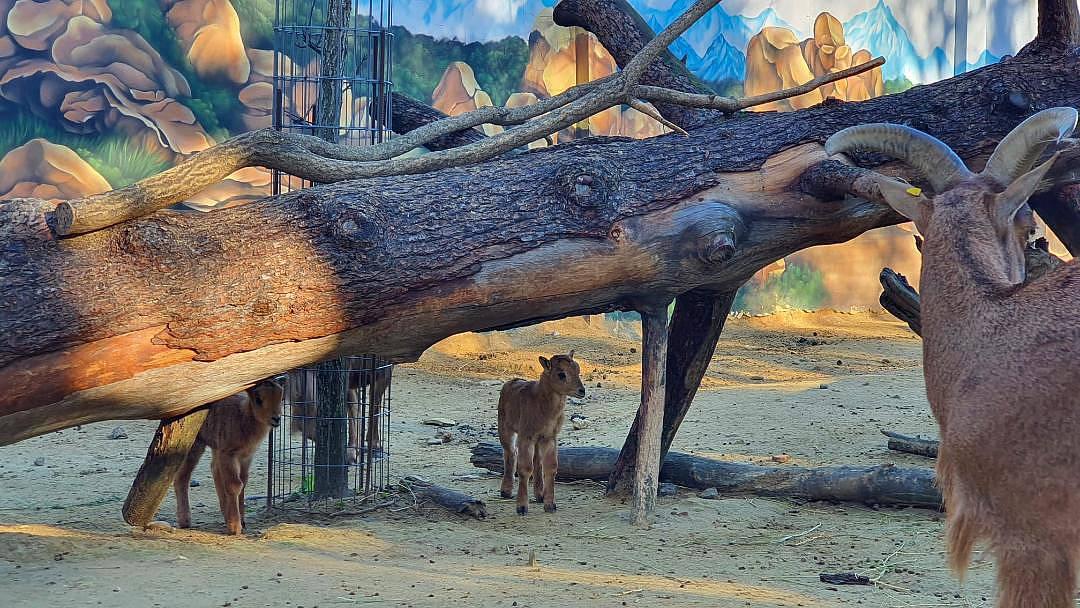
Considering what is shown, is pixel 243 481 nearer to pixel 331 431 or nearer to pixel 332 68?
pixel 331 431

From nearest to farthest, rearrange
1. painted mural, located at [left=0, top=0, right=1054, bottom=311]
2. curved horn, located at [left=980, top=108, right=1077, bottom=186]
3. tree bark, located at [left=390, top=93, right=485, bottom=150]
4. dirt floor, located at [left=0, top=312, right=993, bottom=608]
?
curved horn, located at [left=980, top=108, right=1077, bottom=186]
dirt floor, located at [left=0, top=312, right=993, bottom=608]
tree bark, located at [left=390, top=93, right=485, bottom=150]
painted mural, located at [left=0, top=0, right=1054, bottom=311]

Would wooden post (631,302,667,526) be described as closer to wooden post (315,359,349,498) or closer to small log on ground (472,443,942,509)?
small log on ground (472,443,942,509)

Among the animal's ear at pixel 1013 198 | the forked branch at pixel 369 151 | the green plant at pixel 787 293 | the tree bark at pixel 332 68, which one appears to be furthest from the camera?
the green plant at pixel 787 293

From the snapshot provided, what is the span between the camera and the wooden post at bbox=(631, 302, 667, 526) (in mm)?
7234

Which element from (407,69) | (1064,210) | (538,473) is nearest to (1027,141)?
(1064,210)

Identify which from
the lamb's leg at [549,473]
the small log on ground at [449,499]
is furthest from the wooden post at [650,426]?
the small log on ground at [449,499]

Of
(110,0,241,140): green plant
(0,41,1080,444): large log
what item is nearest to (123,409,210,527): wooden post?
(0,41,1080,444): large log

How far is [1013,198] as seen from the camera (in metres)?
4.63

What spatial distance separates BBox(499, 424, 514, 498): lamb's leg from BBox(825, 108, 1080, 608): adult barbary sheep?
14.4 ft

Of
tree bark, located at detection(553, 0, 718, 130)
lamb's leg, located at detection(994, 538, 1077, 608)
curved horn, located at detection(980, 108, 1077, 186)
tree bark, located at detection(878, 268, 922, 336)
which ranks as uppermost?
tree bark, located at detection(553, 0, 718, 130)

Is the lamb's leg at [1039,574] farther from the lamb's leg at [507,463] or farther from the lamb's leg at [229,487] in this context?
the lamb's leg at [507,463]

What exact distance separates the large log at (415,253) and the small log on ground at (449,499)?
4.94ft

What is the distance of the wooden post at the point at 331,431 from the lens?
8000mm

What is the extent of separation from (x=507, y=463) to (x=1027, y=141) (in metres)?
4.85
